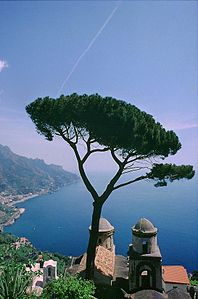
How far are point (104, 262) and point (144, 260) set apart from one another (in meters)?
2.24

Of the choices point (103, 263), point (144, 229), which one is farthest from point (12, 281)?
point (144, 229)

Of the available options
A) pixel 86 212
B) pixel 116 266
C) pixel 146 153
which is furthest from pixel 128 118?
pixel 86 212

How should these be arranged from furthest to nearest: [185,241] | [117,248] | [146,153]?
1. [185,241]
2. [117,248]
3. [146,153]

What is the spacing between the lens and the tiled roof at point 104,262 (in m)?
14.4

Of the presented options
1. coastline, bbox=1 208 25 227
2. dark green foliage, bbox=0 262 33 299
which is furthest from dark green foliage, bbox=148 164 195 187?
coastline, bbox=1 208 25 227

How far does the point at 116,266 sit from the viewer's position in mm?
17453

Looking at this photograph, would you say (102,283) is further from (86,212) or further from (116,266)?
(86,212)

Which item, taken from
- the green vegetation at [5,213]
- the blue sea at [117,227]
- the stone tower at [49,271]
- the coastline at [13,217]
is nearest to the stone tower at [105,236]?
the stone tower at [49,271]

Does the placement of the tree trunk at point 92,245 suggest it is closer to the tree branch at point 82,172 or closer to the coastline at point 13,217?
the tree branch at point 82,172

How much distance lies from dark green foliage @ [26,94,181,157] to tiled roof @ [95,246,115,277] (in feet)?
20.4

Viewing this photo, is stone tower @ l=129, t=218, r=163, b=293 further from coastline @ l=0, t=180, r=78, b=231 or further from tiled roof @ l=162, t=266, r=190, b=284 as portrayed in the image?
coastline @ l=0, t=180, r=78, b=231

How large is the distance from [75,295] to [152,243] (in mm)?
7220

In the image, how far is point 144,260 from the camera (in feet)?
48.2

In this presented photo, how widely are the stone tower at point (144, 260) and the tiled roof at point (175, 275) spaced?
858cm
